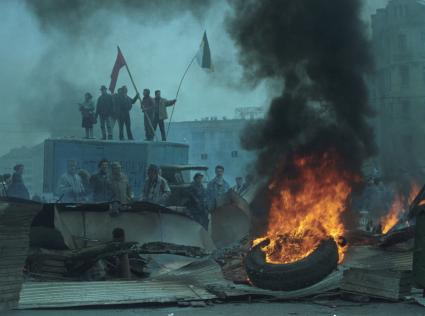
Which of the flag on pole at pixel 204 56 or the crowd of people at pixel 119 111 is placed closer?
the crowd of people at pixel 119 111

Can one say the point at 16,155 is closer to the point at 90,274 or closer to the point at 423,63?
the point at 423,63

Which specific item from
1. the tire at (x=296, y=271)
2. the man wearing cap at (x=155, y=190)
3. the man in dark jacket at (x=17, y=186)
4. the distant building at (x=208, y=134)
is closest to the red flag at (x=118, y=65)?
the man in dark jacket at (x=17, y=186)

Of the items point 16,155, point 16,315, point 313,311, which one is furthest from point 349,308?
point 16,155

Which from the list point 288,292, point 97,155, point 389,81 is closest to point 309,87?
point 288,292

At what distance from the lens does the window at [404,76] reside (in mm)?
23992

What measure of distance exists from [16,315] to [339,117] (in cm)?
659

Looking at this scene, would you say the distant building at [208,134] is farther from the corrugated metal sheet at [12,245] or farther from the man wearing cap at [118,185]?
the corrugated metal sheet at [12,245]

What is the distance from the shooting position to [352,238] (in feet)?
28.7

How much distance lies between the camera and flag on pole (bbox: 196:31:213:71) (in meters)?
19.1

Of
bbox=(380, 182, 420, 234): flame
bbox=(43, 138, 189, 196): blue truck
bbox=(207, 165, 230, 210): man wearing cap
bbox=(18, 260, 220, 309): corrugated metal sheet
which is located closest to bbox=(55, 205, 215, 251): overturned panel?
bbox=(207, 165, 230, 210): man wearing cap

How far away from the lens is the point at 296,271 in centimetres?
686

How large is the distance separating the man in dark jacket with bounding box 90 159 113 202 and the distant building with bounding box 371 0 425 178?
11.6 metres

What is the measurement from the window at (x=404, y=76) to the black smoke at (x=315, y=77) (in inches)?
557

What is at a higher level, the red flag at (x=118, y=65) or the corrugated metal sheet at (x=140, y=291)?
the red flag at (x=118, y=65)
